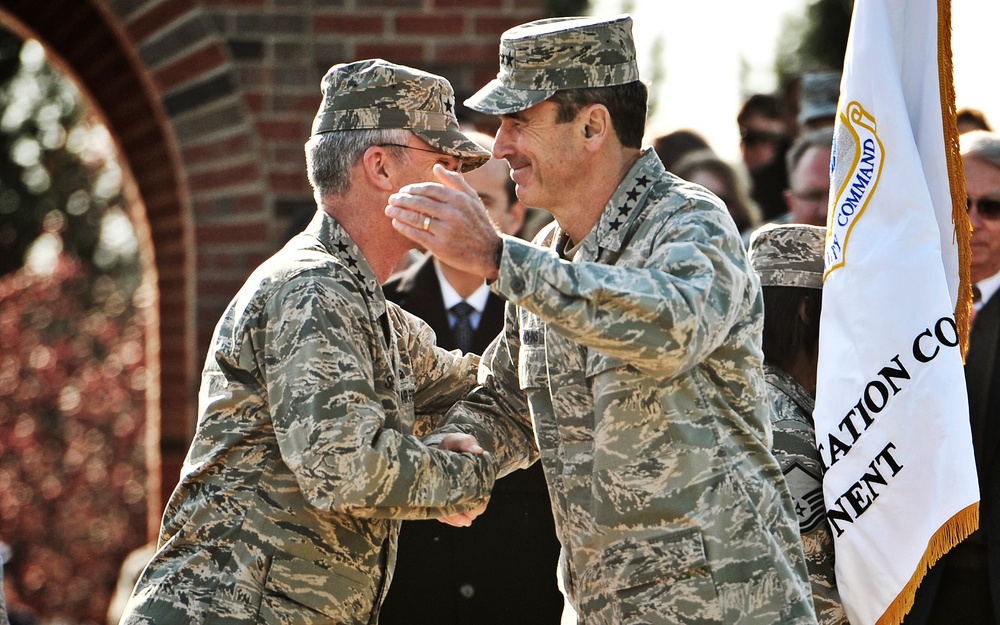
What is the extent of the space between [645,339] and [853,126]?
1.69 meters

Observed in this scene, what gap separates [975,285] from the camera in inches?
194

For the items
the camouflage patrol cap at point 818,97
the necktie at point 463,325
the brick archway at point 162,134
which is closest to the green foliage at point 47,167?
the brick archway at point 162,134

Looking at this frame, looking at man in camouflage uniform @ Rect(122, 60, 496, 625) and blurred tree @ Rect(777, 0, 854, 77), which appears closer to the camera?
man in camouflage uniform @ Rect(122, 60, 496, 625)

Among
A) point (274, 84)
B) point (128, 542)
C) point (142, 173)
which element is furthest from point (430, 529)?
point (128, 542)

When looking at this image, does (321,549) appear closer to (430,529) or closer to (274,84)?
(430,529)

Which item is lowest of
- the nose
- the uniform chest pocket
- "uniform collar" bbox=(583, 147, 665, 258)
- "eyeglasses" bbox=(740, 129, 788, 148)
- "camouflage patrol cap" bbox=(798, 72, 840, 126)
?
"eyeglasses" bbox=(740, 129, 788, 148)

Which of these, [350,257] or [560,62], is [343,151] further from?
[560,62]

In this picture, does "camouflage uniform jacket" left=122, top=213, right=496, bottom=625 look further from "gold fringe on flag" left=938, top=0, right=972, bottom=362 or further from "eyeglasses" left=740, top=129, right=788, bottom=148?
"eyeglasses" left=740, top=129, right=788, bottom=148

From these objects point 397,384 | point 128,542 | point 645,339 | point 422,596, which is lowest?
point 128,542

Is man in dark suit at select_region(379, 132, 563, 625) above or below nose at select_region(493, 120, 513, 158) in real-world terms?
below

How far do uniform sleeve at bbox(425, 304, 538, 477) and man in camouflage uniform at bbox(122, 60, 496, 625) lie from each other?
0.22 meters

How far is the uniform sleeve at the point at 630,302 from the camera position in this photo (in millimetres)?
2771

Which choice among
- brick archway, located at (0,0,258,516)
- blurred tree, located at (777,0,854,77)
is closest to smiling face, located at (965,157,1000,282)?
brick archway, located at (0,0,258,516)

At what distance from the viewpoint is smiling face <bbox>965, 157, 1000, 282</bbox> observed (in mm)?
4859
